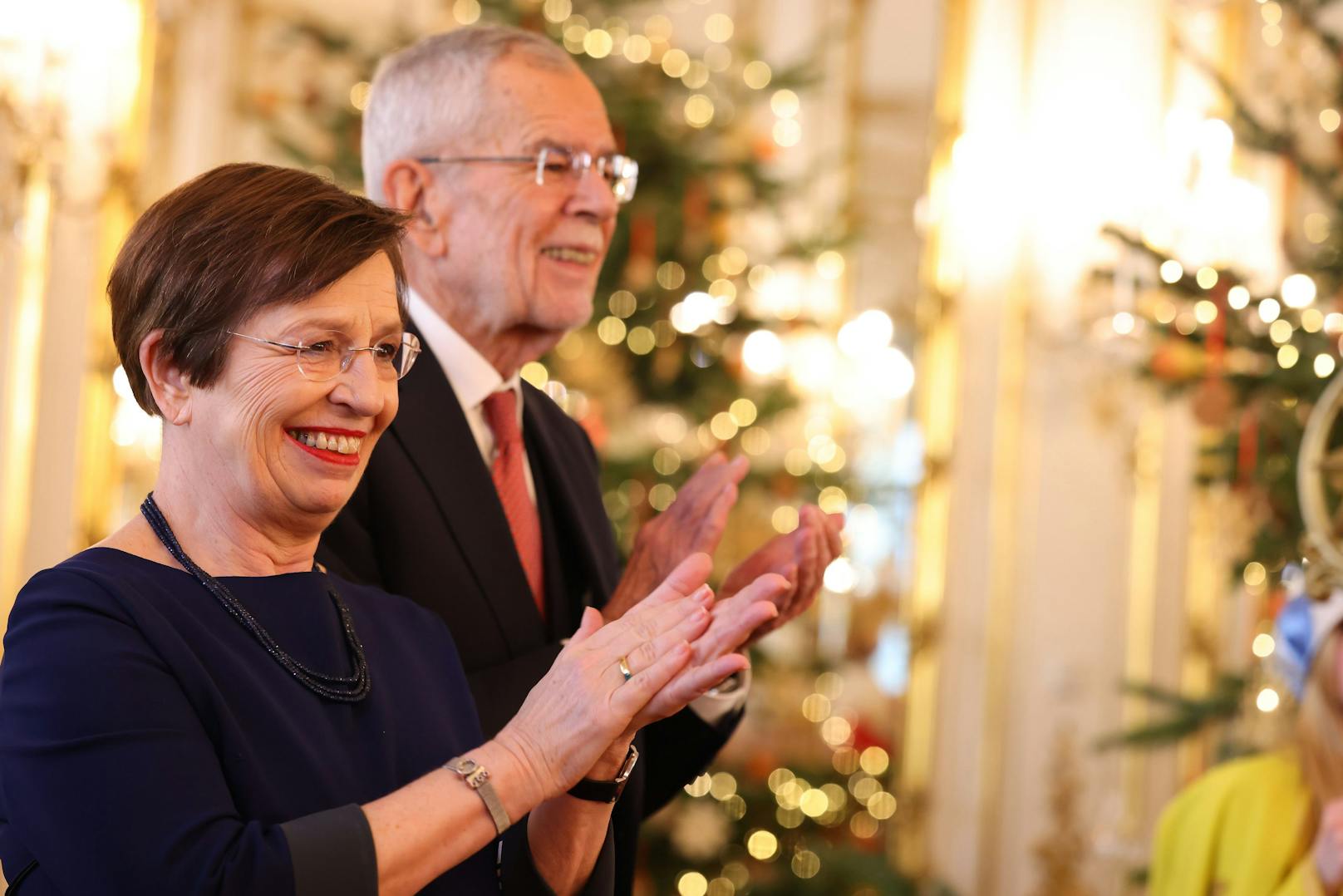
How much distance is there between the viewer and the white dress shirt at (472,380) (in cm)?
211

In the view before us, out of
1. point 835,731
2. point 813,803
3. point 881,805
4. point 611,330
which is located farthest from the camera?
point 835,731

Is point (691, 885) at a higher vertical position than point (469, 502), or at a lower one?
lower

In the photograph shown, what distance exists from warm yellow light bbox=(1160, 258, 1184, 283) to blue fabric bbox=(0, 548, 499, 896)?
266cm

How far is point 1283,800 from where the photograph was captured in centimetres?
309

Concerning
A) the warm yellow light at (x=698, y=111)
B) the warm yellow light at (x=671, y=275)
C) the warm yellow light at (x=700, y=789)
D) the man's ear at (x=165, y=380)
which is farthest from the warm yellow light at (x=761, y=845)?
the man's ear at (x=165, y=380)

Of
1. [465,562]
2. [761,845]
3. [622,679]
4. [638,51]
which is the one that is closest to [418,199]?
[465,562]

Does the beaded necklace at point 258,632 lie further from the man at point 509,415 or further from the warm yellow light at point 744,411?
the warm yellow light at point 744,411

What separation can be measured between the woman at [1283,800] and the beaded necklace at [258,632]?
2.10m

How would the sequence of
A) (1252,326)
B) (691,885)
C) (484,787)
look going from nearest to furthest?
(484,787) → (1252,326) → (691,885)

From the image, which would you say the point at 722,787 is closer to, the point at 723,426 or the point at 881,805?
the point at 881,805

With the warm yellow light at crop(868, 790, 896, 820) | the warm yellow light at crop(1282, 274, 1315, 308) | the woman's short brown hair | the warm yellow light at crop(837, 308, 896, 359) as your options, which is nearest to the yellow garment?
the warm yellow light at crop(1282, 274, 1315, 308)

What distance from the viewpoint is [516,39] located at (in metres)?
2.28

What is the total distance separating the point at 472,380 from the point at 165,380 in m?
0.72

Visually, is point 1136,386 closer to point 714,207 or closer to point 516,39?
point 714,207
